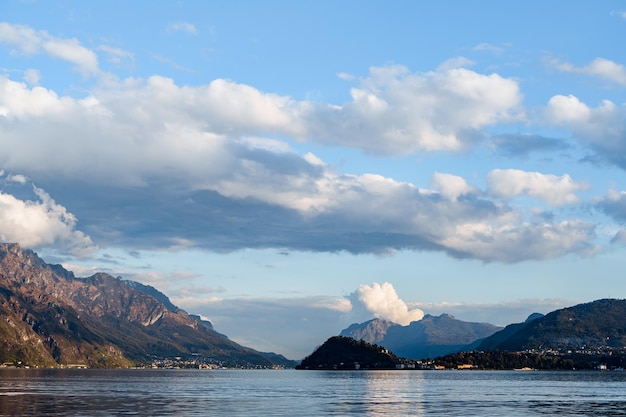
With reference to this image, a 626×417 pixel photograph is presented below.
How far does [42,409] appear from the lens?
150375 mm

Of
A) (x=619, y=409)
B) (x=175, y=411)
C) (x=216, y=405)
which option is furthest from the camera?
(x=216, y=405)

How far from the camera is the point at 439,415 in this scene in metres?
148

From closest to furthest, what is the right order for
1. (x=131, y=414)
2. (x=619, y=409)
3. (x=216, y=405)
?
1. (x=131, y=414)
2. (x=619, y=409)
3. (x=216, y=405)

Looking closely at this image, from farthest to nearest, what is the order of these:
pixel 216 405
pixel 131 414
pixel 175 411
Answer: pixel 216 405, pixel 175 411, pixel 131 414

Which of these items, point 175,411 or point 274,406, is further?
point 274,406

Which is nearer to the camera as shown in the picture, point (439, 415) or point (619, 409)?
point (439, 415)

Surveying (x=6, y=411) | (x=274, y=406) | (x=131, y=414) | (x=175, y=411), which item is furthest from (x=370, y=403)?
(x=6, y=411)

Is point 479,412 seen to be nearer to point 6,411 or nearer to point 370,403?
point 370,403

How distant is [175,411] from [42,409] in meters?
26.4

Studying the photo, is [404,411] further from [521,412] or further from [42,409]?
[42,409]

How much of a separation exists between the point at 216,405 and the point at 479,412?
61.3 meters

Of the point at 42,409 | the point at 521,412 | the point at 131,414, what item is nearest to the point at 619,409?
the point at 521,412

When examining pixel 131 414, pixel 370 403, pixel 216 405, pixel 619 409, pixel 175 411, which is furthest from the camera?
pixel 370 403

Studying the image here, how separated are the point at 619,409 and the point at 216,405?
9144 centimetres
